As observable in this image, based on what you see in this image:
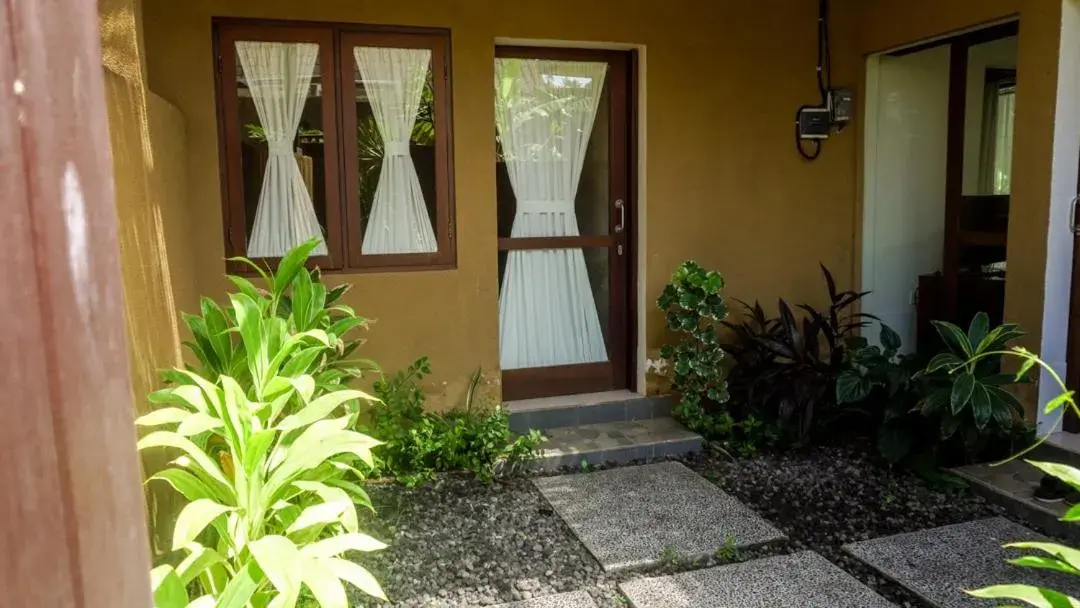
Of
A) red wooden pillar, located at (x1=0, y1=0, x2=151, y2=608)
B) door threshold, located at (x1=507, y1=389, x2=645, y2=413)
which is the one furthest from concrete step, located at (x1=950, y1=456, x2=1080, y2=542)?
red wooden pillar, located at (x1=0, y1=0, x2=151, y2=608)

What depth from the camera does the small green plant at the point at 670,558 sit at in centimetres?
278

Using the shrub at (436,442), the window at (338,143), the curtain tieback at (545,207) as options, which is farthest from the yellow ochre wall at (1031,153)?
the window at (338,143)

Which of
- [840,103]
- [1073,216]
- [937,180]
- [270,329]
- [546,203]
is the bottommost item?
[270,329]

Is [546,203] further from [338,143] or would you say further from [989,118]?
[989,118]

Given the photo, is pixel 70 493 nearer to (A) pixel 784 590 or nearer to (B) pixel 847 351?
(A) pixel 784 590

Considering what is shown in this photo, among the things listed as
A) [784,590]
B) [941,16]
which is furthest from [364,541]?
[941,16]

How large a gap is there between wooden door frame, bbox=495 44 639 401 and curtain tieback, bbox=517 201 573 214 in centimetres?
16

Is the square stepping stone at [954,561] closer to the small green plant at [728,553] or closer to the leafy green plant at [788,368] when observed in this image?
the small green plant at [728,553]

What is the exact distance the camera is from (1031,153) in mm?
3535

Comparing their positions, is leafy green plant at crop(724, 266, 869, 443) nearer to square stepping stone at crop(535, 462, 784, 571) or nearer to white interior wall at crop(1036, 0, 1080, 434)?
square stepping stone at crop(535, 462, 784, 571)

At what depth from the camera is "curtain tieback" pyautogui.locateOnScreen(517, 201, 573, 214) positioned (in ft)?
14.0

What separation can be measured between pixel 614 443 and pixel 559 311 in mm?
878

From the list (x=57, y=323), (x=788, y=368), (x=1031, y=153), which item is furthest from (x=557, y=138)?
(x=57, y=323)

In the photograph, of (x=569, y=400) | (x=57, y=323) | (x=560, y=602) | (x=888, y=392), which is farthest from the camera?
(x=569, y=400)
